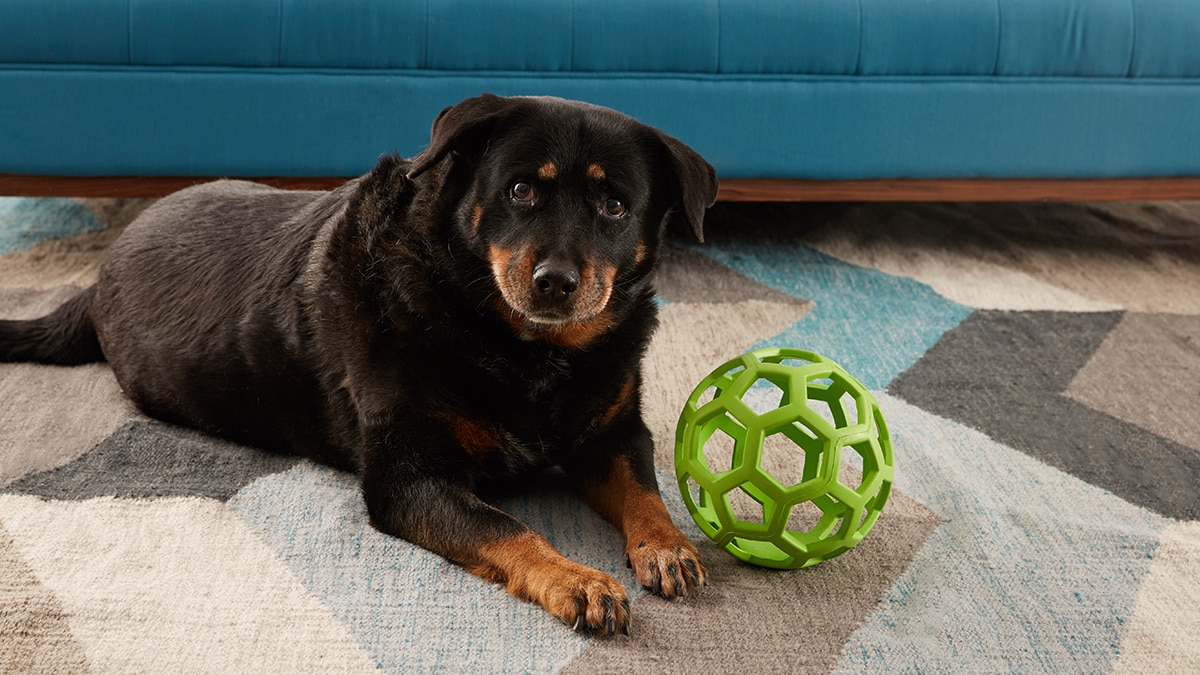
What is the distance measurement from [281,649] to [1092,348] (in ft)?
7.87

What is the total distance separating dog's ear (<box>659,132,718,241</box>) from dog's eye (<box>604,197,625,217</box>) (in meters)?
0.12

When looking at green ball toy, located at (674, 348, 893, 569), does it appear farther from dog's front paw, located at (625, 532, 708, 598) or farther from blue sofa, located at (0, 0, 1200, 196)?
blue sofa, located at (0, 0, 1200, 196)

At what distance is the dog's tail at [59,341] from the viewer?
2531 millimetres

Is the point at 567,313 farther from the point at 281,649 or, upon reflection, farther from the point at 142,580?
the point at 142,580

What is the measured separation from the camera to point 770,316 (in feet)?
10.1

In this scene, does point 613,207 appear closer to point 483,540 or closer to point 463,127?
point 463,127

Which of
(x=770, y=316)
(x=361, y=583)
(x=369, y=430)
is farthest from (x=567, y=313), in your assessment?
(x=770, y=316)

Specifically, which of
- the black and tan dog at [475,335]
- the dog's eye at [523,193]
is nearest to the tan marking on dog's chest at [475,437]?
the black and tan dog at [475,335]

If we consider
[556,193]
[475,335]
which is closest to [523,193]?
[556,193]

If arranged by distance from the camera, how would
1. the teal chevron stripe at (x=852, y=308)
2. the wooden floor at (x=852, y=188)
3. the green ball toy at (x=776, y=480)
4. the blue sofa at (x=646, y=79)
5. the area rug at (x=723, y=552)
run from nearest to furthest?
the area rug at (x=723, y=552) → the green ball toy at (x=776, y=480) → the teal chevron stripe at (x=852, y=308) → the blue sofa at (x=646, y=79) → the wooden floor at (x=852, y=188)

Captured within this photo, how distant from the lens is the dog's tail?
2.53m

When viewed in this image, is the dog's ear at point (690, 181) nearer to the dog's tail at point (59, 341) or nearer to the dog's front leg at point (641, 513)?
the dog's front leg at point (641, 513)

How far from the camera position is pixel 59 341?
8.30 feet

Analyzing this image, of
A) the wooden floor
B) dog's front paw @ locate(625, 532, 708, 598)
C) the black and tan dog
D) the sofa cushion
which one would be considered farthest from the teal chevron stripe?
dog's front paw @ locate(625, 532, 708, 598)
